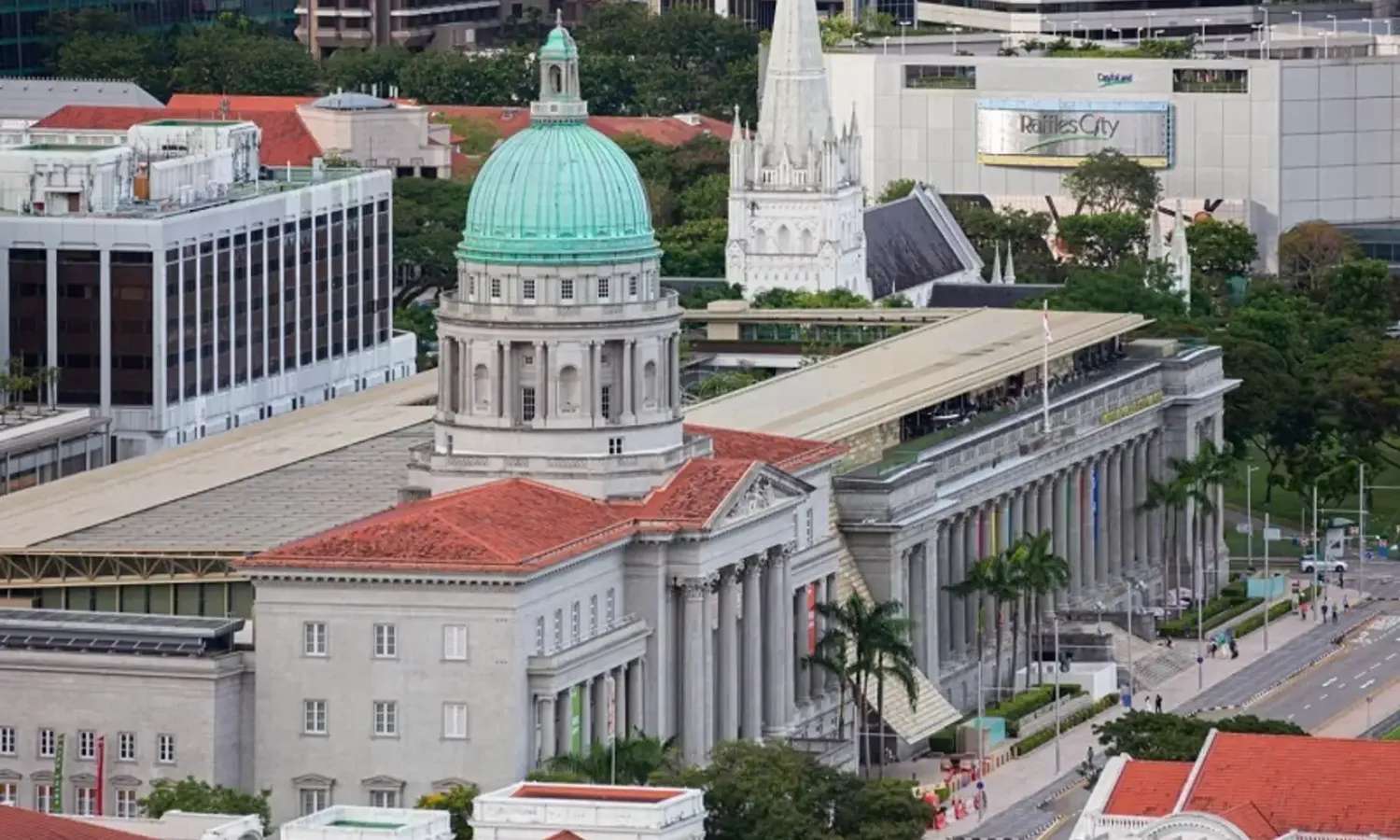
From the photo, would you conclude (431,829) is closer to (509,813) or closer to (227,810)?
(509,813)

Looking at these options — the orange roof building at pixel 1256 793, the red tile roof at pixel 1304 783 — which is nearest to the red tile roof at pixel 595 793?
the orange roof building at pixel 1256 793

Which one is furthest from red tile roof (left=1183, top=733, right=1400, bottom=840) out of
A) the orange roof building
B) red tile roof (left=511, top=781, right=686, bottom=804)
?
red tile roof (left=511, top=781, right=686, bottom=804)

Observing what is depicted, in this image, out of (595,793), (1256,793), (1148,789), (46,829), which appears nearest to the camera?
(46,829)

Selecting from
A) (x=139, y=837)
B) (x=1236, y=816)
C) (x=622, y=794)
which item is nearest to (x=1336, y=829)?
(x=1236, y=816)

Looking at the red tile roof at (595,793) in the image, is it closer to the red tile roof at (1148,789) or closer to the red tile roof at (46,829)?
the red tile roof at (46,829)

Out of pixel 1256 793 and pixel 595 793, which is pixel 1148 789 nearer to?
pixel 1256 793

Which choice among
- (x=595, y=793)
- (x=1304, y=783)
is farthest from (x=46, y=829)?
(x=1304, y=783)

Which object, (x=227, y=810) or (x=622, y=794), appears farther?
(x=227, y=810)
